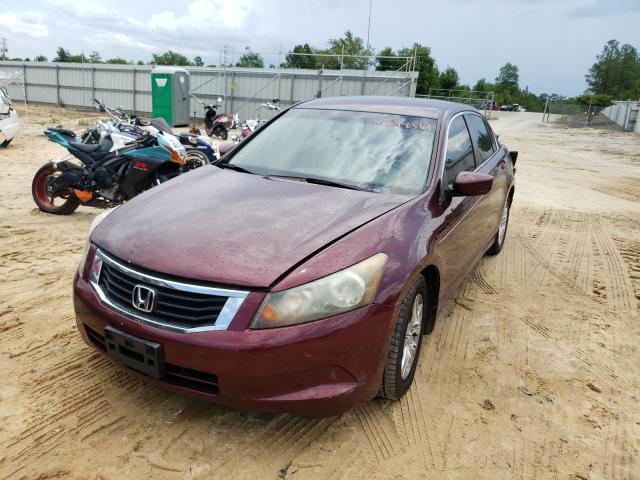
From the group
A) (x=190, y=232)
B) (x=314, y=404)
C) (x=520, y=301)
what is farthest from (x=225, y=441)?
(x=520, y=301)

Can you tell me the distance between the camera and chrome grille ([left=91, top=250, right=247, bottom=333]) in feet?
6.79

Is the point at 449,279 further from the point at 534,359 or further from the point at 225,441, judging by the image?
the point at 225,441

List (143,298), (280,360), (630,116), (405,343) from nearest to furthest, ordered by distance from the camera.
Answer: (280,360), (143,298), (405,343), (630,116)

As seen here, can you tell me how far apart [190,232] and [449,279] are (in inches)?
66.6

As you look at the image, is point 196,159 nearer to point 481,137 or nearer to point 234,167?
point 234,167

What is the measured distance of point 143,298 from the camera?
2.18 m

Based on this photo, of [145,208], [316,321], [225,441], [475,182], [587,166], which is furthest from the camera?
[587,166]

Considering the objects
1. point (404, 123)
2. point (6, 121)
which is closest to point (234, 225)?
point (404, 123)

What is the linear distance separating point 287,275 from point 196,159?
556 cm

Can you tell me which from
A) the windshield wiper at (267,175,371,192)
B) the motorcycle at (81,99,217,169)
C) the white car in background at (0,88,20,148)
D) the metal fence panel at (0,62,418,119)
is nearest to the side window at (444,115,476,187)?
the windshield wiper at (267,175,371,192)

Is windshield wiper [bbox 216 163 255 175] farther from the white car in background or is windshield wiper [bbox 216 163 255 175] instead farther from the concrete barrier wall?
the concrete barrier wall

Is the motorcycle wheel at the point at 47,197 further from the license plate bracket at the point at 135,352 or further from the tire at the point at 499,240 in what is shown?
the tire at the point at 499,240

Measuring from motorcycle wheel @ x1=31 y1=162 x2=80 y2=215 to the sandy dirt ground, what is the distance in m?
1.28

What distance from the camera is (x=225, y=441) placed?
2.35 meters
